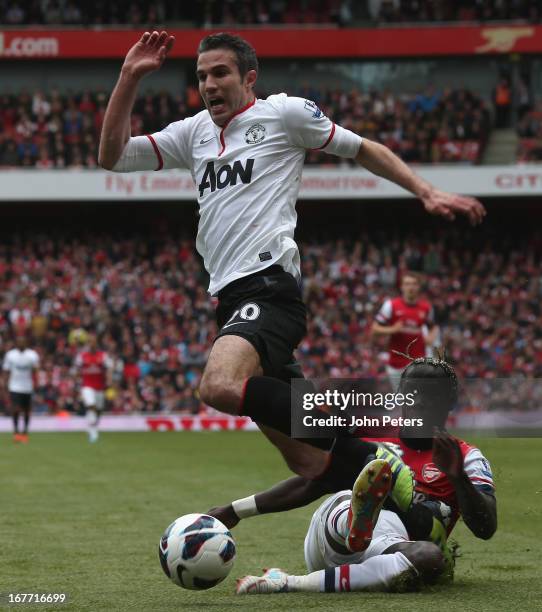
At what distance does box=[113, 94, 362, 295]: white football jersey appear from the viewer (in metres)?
5.73

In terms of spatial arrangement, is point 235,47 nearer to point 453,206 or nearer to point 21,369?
point 453,206

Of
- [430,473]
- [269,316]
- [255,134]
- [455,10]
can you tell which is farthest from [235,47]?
[455,10]

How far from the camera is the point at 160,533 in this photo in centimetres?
811

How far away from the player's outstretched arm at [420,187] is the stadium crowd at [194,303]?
18.5 metres

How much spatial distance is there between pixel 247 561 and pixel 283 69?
93.2 ft

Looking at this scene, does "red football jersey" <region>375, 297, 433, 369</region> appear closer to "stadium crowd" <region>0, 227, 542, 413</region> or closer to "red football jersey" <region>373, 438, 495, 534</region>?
"red football jersey" <region>373, 438, 495, 534</region>

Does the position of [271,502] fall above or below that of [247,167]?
below

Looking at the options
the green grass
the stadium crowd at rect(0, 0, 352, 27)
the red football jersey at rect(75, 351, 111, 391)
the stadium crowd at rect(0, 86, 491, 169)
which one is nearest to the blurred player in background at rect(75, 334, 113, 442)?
the red football jersey at rect(75, 351, 111, 391)

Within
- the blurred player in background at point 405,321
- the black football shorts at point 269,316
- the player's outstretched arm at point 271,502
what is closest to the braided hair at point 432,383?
the black football shorts at point 269,316

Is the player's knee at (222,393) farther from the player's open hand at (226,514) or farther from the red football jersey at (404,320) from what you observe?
the red football jersey at (404,320)

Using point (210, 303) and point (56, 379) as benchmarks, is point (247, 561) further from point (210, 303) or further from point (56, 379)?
point (210, 303)

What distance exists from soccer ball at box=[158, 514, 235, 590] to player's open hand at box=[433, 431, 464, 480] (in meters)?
1.03

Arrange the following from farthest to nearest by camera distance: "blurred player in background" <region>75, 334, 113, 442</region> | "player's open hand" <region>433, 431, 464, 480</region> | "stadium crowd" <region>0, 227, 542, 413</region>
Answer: "stadium crowd" <region>0, 227, 542, 413</region> < "blurred player in background" <region>75, 334, 113, 442</region> < "player's open hand" <region>433, 431, 464, 480</region>

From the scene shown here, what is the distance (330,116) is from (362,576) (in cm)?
2728
